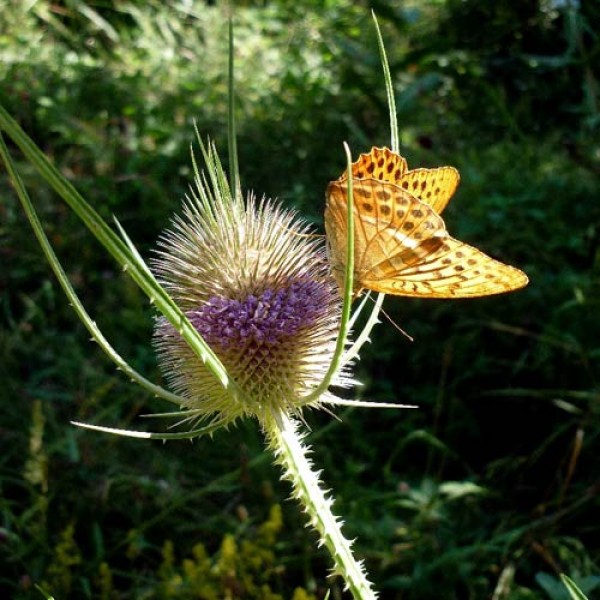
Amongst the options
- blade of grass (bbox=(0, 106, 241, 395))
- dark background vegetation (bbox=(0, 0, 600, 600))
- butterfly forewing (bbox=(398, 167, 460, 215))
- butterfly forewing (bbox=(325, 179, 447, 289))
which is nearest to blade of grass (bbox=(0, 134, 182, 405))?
blade of grass (bbox=(0, 106, 241, 395))

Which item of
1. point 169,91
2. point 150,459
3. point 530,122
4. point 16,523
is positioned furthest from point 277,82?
point 16,523

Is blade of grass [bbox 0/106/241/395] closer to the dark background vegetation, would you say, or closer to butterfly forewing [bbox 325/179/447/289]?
butterfly forewing [bbox 325/179/447/289]

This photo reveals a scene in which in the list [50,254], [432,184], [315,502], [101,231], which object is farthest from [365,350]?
[101,231]

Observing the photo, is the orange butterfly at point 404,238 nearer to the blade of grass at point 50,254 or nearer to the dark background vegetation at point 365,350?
the blade of grass at point 50,254

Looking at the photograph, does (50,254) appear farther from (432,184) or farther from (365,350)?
(365,350)

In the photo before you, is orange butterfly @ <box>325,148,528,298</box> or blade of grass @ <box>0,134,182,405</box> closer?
blade of grass @ <box>0,134,182,405</box>

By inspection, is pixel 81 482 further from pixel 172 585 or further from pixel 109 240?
pixel 109 240
